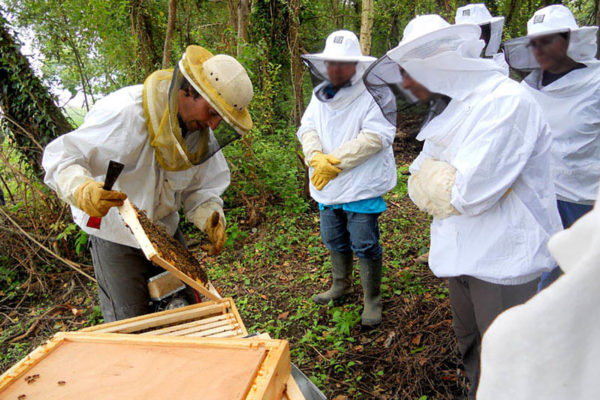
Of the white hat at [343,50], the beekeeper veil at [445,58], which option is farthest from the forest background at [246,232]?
the white hat at [343,50]

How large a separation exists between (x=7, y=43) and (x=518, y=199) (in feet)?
21.2

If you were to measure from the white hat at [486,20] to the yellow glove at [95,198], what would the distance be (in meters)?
3.86

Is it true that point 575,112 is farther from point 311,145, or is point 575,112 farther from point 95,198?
point 95,198

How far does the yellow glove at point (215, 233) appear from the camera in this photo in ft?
8.77

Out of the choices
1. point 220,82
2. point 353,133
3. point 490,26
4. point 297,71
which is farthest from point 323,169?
point 297,71

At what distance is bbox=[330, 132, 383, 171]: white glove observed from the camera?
2.97m

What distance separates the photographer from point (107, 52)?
6.98m

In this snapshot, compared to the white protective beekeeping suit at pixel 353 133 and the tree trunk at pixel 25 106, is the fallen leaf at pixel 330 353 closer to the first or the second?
the white protective beekeeping suit at pixel 353 133

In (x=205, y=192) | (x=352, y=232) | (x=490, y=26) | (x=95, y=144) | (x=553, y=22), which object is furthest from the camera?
(x=490, y=26)

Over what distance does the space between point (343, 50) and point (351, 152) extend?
2.77 feet

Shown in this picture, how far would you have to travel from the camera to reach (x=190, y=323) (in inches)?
75.4

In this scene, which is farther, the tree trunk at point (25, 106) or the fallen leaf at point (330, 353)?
the tree trunk at point (25, 106)

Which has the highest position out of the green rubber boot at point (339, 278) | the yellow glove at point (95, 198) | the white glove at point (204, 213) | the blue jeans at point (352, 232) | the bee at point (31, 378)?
the yellow glove at point (95, 198)

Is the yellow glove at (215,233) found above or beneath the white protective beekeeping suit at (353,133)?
beneath
